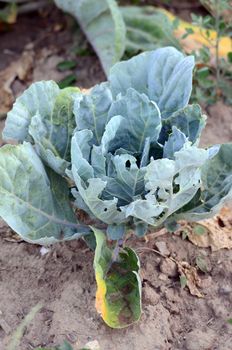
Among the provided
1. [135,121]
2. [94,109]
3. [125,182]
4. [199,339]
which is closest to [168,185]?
[125,182]

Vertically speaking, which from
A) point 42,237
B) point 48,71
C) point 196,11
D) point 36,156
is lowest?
point 196,11

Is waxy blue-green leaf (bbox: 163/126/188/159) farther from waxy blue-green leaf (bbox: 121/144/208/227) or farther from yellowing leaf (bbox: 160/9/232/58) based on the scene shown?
yellowing leaf (bbox: 160/9/232/58)

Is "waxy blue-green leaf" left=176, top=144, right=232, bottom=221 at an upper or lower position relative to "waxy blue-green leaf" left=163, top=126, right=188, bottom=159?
lower

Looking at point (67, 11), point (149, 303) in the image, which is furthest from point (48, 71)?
point (149, 303)

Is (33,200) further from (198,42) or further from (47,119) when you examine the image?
(198,42)

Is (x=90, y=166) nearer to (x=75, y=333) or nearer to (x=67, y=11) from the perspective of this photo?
(x=75, y=333)

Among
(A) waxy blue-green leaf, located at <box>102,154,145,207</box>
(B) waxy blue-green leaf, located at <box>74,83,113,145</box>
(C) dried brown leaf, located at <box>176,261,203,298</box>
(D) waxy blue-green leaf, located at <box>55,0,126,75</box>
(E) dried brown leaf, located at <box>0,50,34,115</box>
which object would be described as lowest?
(C) dried brown leaf, located at <box>176,261,203,298</box>

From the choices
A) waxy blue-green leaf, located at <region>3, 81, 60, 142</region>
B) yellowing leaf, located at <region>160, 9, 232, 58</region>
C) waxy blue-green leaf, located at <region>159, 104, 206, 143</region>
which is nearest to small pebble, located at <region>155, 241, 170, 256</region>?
waxy blue-green leaf, located at <region>159, 104, 206, 143</region>
